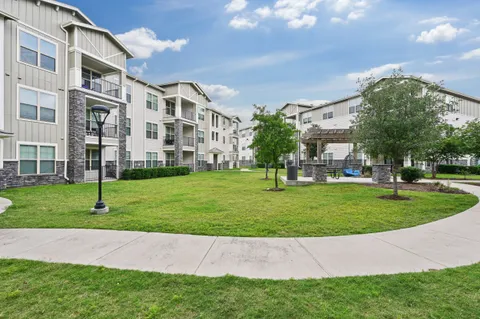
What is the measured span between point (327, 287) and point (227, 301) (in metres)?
1.30

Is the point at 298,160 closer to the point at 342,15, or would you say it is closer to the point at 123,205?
the point at 342,15

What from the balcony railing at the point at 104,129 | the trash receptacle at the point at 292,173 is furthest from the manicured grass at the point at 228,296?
the balcony railing at the point at 104,129

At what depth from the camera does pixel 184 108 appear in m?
31.6

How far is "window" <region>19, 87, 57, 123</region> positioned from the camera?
524 inches

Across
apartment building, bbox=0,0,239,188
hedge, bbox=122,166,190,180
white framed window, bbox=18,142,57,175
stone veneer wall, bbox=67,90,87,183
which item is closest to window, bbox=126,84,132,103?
apartment building, bbox=0,0,239,188

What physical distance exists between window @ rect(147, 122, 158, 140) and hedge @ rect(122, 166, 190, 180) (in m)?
4.63

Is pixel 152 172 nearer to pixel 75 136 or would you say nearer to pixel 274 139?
pixel 75 136

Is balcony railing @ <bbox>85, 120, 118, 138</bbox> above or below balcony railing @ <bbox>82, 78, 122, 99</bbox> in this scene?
below

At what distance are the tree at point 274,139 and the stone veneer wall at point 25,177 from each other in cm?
1283

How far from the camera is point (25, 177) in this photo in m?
13.3

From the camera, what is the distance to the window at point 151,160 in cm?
2489

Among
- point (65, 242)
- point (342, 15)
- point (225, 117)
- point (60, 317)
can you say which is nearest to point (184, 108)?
point (225, 117)

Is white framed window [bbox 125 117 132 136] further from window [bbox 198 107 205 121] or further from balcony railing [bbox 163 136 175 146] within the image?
window [bbox 198 107 205 121]

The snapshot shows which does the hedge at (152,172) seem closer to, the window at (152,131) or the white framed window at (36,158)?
the window at (152,131)
